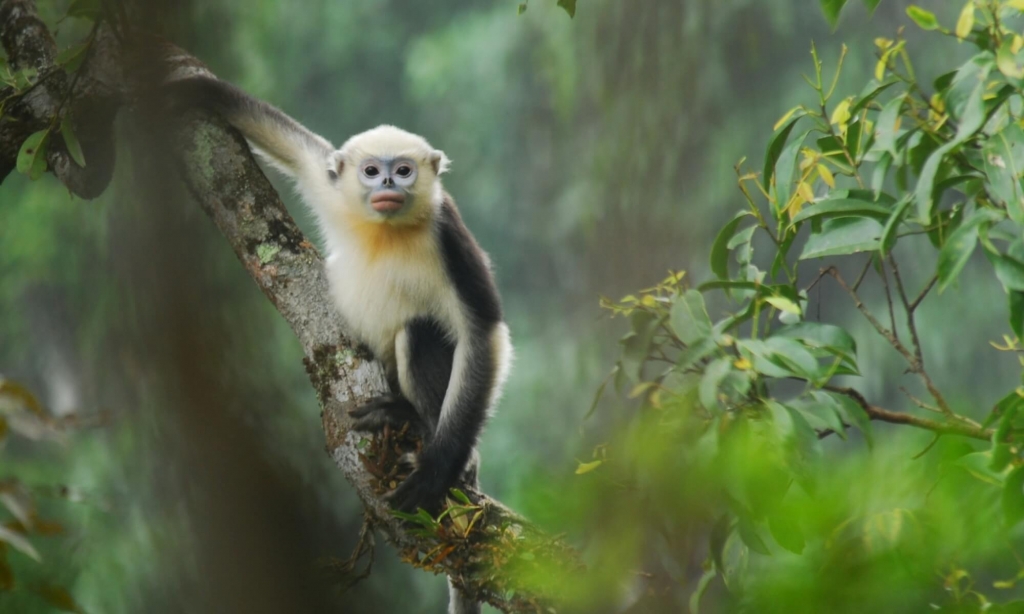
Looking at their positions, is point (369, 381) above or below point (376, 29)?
below

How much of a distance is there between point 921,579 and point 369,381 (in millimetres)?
1992

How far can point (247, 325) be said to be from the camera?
0.79 meters

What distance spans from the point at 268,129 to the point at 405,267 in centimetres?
58

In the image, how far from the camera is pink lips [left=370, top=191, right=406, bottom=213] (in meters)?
3.09

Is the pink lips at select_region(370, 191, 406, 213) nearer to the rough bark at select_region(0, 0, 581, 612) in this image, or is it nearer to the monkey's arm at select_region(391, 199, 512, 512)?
the monkey's arm at select_region(391, 199, 512, 512)

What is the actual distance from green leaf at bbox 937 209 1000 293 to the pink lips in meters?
2.01

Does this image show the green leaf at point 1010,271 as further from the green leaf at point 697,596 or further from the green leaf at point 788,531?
the green leaf at point 788,531

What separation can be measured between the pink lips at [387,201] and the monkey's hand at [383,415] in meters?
0.80

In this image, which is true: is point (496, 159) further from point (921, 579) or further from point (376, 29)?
point (921, 579)

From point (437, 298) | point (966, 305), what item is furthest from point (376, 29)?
point (437, 298)

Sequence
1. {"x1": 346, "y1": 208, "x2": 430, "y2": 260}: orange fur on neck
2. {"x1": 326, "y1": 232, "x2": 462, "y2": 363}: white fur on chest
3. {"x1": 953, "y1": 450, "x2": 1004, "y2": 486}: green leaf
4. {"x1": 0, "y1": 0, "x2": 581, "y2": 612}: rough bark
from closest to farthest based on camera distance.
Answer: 1. {"x1": 953, "y1": 450, "x2": 1004, "y2": 486}: green leaf
2. {"x1": 0, "y1": 0, "x2": 581, "y2": 612}: rough bark
3. {"x1": 326, "y1": 232, "x2": 462, "y2": 363}: white fur on chest
4. {"x1": 346, "y1": 208, "x2": 430, "y2": 260}: orange fur on neck

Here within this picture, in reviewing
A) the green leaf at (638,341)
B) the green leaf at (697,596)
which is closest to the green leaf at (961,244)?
the green leaf at (638,341)

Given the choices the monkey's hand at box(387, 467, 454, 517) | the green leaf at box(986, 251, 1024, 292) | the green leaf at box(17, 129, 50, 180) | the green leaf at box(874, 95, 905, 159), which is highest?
the green leaf at box(17, 129, 50, 180)

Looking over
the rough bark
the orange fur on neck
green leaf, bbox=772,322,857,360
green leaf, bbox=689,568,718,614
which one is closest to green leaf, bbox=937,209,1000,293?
green leaf, bbox=772,322,857,360
